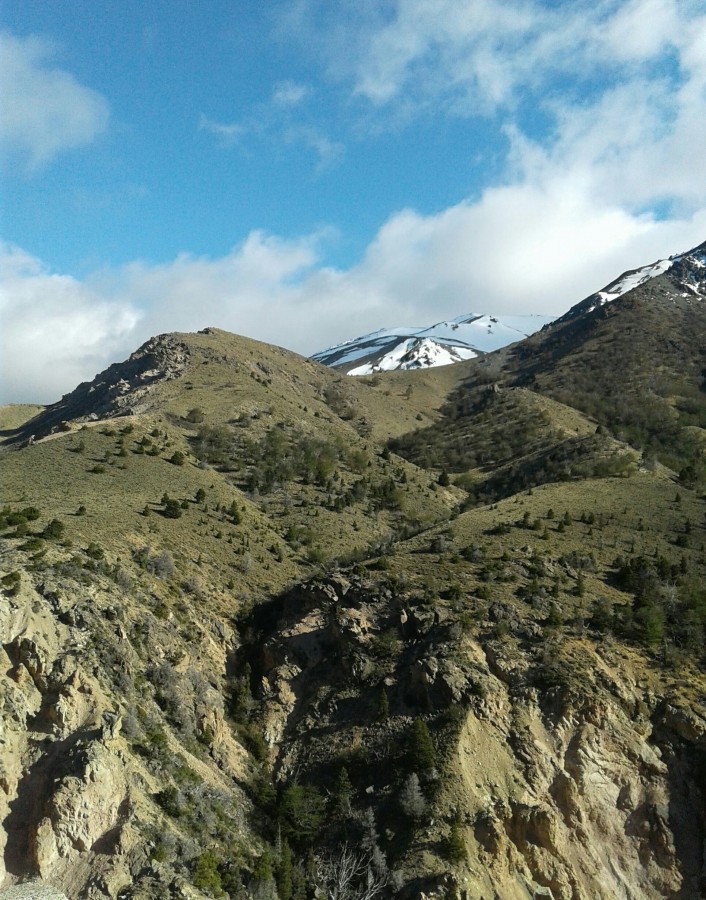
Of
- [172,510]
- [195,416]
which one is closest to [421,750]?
[172,510]

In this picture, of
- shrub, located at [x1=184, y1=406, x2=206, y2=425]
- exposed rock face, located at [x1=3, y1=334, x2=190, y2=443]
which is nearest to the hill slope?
shrub, located at [x1=184, y1=406, x2=206, y2=425]

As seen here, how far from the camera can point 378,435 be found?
9262cm

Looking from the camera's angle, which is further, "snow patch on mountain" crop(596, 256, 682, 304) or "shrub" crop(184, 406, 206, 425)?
"snow patch on mountain" crop(596, 256, 682, 304)

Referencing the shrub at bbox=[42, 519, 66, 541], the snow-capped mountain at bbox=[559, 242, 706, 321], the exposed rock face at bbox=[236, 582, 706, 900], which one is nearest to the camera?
the exposed rock face at bbox=[236, 582, 706, 900]

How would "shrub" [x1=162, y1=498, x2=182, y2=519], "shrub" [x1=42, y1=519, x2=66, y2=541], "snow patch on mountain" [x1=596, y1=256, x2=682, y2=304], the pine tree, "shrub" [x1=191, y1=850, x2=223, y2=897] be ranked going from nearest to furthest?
"shrub" [x1=191, y1=850, x2=223, y2=897]
the pine tree
"shrub" [x1=42, y1=519, x2=66, y2=541]
"shrub" [x1=162, y1=498, x2=182, y2=519]
"snow patch on mountain" [x1=596, y1=256, x2=682, y2=304]

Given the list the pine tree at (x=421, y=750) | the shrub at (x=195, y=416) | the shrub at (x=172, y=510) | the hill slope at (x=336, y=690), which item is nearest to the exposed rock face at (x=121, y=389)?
the shrub at (x=195, y=416)

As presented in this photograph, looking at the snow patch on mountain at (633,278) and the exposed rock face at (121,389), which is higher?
the snow patch on mountain at (633,278)

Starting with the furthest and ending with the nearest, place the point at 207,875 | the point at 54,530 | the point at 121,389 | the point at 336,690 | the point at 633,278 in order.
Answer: the point at 633,278 < the point at 121,389 < the point at 54,530 < the point at 336,690 < the point at 207,875

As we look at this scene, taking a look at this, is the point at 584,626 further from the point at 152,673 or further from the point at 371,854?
the point at 152,673

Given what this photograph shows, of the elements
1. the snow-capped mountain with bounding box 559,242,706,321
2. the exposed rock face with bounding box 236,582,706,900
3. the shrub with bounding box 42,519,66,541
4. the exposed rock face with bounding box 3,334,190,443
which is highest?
the snow-capped mountain with bounding box 559,242,706,321

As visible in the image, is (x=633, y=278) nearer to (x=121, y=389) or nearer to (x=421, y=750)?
(x=121, y=389)

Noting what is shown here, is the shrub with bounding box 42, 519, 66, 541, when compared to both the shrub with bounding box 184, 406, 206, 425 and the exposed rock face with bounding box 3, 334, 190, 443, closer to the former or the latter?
the shrub with bounding box 184, 406, 206, 425

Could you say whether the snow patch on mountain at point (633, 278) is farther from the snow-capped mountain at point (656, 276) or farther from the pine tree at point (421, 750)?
the pine tree at point (421, 750)

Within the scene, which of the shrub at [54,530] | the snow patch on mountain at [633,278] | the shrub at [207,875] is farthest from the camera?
the snow patch on mountain at [633,278]
